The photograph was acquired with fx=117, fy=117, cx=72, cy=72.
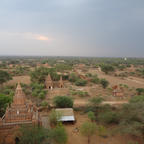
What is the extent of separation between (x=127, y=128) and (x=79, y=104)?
984 cm

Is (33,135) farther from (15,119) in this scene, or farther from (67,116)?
(67,116)

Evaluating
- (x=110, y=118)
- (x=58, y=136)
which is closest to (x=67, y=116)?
(x=58, y=136)

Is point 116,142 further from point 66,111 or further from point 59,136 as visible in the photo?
point 66,111

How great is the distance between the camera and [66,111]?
14930mm

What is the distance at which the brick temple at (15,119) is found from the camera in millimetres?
9953

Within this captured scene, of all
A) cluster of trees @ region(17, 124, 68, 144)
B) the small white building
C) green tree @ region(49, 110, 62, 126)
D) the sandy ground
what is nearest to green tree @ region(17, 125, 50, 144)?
cluster of trees @ region(17, 124, 68, 144)

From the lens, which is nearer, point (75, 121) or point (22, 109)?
point (22, 109)

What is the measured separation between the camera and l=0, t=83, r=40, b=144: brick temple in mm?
9953

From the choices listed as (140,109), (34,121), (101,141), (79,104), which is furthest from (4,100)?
(140,109)

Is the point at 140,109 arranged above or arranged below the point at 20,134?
above

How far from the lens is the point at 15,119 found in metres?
10.5

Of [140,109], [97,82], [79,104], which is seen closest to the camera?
[140,109]

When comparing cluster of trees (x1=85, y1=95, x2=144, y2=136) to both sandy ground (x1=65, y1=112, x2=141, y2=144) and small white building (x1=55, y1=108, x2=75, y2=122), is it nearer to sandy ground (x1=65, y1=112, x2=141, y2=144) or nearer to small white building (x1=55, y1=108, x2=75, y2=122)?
sandy ground (x1=65, y1=112, x2=141, y2=144)

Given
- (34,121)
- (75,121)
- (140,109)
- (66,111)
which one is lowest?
(75,121)
